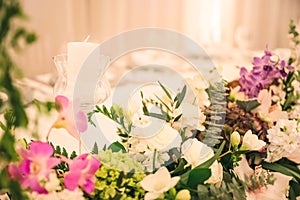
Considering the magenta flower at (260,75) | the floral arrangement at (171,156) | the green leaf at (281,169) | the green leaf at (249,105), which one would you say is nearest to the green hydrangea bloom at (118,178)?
the floral arrangement at (171,156)

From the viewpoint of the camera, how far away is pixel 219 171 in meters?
0.72

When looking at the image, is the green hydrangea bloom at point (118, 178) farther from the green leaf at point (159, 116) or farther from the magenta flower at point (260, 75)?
the magenta flower at point (260, 75)

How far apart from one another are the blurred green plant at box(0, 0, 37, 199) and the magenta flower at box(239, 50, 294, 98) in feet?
2.63

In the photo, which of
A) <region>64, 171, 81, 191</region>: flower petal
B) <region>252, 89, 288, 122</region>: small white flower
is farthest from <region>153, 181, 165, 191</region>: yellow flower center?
<region>252, 89, 288, 122</region>: small white flower

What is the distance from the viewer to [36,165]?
1.77 feet

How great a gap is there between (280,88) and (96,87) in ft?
1.70

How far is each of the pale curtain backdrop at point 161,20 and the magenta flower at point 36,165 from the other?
2017 mm

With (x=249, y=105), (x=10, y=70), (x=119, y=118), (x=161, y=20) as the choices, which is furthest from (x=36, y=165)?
(x=161, y=20)

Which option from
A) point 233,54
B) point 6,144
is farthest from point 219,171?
point 233,54

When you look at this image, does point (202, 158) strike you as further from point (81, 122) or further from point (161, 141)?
point (81, 122)

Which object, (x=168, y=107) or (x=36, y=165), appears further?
(x=168, y=107)

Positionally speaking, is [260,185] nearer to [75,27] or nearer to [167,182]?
[167,182]

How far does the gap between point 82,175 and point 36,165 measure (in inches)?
2.2

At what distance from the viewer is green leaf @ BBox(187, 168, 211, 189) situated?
0.68 meters
